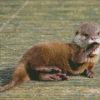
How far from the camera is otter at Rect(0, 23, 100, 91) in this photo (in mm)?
2671

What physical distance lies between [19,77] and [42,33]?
1.80 metres

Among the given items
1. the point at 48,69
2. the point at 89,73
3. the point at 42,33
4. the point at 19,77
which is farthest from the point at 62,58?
the point at 42,33

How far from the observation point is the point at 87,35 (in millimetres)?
2801

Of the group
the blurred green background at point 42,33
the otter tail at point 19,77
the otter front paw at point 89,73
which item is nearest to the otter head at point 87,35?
the otter front paw at point 89,73

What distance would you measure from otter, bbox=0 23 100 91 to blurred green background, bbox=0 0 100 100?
0.09m

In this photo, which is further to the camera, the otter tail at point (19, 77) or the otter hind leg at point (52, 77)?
the otter hind leg at point (52, 77)

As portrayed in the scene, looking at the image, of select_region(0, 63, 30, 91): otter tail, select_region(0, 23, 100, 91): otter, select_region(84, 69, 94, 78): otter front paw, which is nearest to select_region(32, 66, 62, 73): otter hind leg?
select_region(0, 23, 100, 91): otter

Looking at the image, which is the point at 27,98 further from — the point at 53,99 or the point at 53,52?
the point at 53,52

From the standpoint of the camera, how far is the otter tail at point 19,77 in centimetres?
246

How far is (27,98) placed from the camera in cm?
233

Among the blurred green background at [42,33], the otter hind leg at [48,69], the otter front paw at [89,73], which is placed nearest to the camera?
the blurred green background at [42,33]

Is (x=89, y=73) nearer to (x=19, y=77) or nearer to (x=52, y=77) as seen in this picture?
(x=52, y=77)

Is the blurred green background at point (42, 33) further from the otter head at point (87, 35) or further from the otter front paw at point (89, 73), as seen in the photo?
the otter head at point (87, 35)

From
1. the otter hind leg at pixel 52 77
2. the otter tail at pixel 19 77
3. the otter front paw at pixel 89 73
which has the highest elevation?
the otter tail at pixel 19 77
